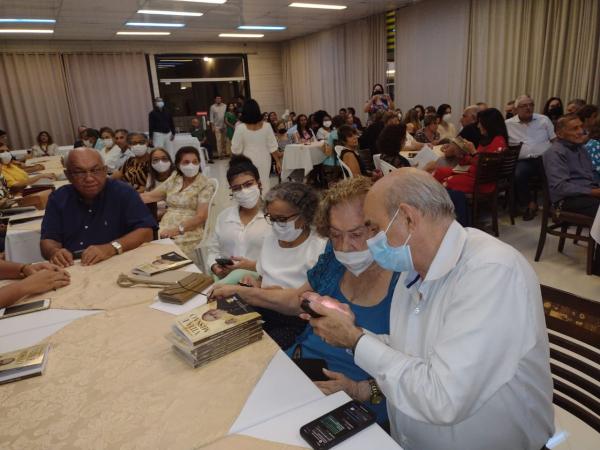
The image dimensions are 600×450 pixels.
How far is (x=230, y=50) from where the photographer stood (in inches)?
490

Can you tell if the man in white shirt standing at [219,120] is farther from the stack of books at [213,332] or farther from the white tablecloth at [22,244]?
the stack of books at [213,332]

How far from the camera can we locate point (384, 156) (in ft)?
14.6

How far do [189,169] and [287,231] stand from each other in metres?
1.77

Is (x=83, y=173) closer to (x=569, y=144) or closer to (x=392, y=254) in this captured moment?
(x=392, y=254)

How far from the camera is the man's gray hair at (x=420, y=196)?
1.09m

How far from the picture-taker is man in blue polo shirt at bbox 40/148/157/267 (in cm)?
248

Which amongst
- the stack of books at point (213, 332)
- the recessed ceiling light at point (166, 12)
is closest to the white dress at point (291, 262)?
the stack of books at point (213, 332)

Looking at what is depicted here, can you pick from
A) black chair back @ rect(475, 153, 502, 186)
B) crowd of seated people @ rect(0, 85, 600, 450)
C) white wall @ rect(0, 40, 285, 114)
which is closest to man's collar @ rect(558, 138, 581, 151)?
crowd of seated people @ rect(0, 85, 600, 450)

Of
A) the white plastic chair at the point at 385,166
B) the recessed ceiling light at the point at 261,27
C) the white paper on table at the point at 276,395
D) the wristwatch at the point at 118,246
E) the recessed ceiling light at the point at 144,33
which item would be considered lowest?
the white paper on table at the point at 276,395

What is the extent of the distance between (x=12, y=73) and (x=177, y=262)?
35.7 feet

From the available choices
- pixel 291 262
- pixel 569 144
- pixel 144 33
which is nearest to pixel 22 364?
pixel 291 262

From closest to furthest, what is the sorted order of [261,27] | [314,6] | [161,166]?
[161,166] → [314,6] → [261,27]

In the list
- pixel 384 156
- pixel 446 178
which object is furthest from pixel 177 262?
pixel 446 178

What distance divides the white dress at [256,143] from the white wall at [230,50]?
7.26 meters
